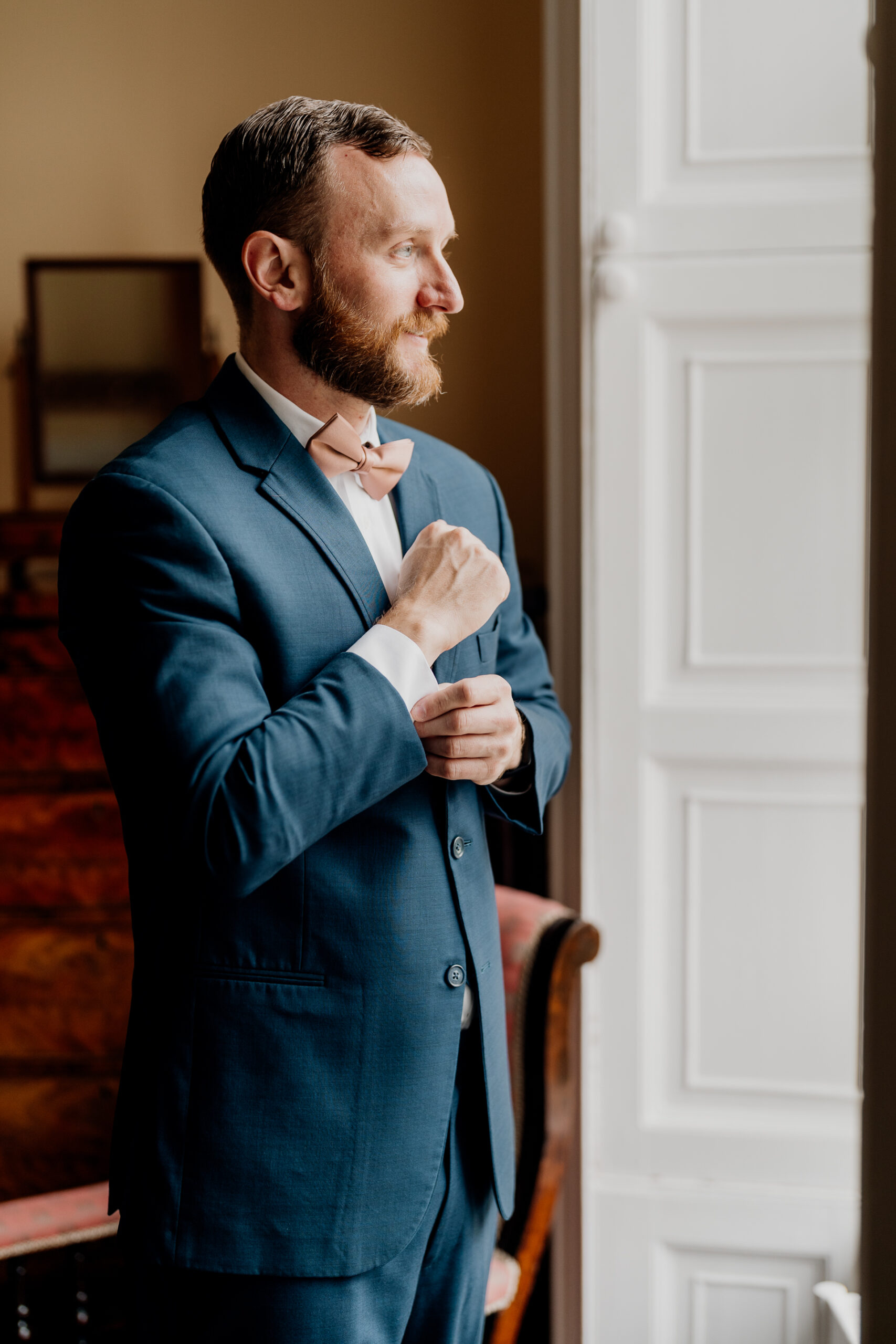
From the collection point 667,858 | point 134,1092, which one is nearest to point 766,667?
point 667,858

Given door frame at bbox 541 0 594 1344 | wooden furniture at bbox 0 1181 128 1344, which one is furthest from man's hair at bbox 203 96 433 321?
wooden furniture at bbox 0 1181 128 1344

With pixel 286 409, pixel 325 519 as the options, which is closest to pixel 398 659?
pixel 325 519

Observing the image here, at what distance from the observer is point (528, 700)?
128 centimetres

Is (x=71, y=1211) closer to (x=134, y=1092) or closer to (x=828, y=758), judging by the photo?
(x=134, y=1092)

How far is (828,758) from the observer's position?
1.62m

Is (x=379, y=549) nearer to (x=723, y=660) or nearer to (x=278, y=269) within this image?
(x=278, y=269)

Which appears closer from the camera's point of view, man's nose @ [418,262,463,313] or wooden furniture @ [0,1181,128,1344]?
man's nose @ [418,262,463,313]

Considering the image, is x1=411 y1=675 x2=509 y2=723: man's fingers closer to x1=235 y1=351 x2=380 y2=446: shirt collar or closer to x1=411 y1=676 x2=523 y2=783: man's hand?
x1=411 y1=676 x2=523 y2=783: man's hand

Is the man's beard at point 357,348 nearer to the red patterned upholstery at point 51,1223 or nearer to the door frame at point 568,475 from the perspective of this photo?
the door frame at point 568,475

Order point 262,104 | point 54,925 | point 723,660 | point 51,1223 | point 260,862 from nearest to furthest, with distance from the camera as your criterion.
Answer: point 260,862 < point 51,1223 < point 723,660 < point 54,925 < point 262,104

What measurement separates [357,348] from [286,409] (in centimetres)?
10

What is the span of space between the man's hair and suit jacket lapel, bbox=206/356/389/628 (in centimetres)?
12

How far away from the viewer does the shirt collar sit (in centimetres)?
103

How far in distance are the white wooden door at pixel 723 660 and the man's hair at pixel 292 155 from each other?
715mm
